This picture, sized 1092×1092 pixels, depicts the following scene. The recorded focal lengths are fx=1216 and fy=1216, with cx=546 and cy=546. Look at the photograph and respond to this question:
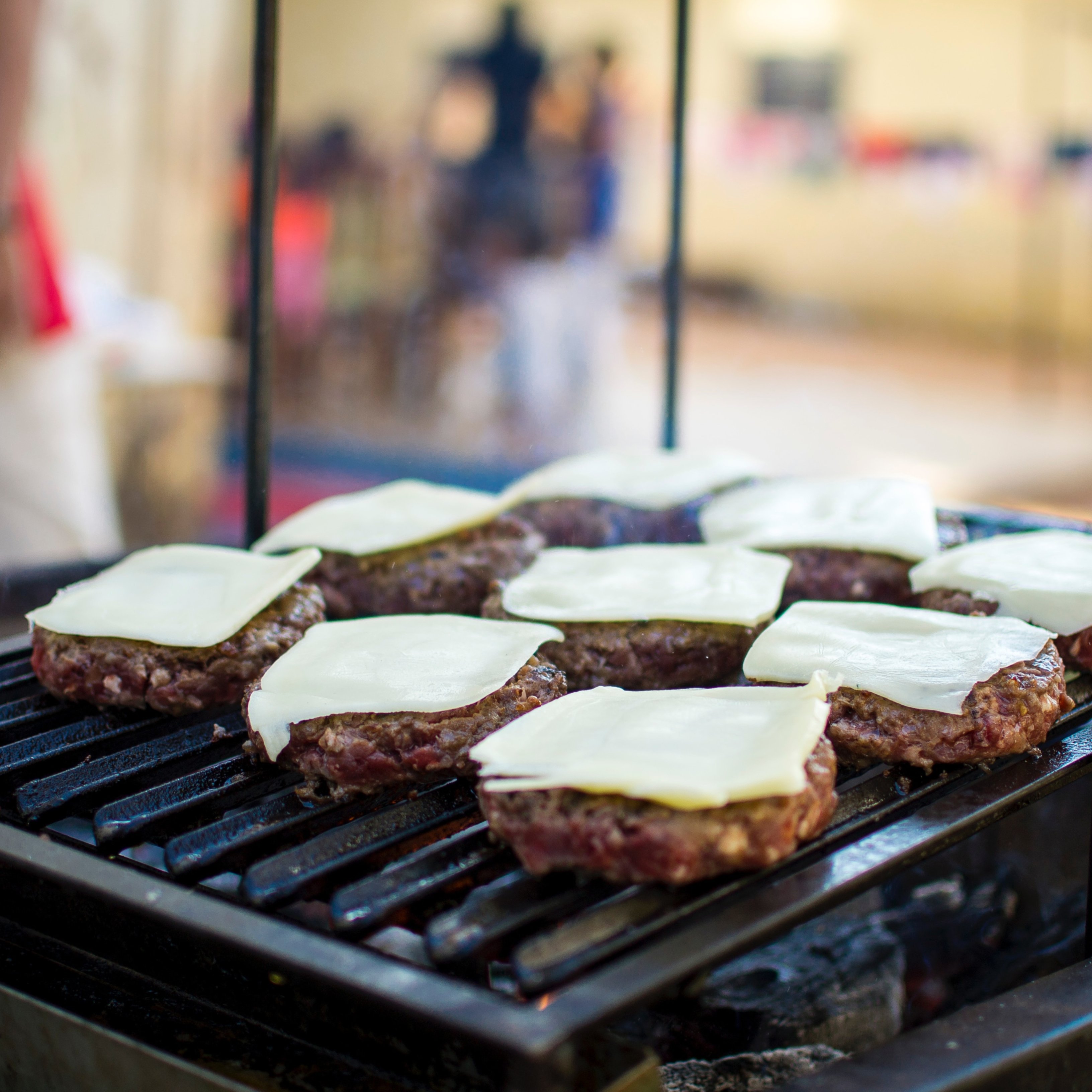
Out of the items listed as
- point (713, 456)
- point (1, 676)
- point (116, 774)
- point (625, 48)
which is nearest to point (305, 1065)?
point (116, 774)

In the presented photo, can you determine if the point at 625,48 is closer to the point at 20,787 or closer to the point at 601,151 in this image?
the point at 601,151

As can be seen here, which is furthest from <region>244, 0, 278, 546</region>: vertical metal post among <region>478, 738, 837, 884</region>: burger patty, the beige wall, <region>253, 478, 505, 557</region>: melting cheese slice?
the beige wall

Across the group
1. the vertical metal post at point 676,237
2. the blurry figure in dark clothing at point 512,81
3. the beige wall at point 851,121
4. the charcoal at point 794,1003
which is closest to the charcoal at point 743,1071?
the charcoal at point 794,1003

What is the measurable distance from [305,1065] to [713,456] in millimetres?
1846

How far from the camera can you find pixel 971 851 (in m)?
2.55

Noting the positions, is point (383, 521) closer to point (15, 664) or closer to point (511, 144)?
point (15, 664)

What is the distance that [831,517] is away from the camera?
2514mm

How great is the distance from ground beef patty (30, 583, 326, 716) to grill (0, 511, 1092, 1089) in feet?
0.15

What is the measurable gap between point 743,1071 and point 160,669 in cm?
109

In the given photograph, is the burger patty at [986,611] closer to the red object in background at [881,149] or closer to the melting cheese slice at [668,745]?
the melting cheese slice at [668,745]

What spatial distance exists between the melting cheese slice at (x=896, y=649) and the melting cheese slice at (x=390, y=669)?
1.17ft

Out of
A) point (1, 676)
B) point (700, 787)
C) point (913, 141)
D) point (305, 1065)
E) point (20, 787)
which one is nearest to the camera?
point (700, 787)

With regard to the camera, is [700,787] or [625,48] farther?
[625,48]

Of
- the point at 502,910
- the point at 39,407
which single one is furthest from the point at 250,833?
the point at 39,407
